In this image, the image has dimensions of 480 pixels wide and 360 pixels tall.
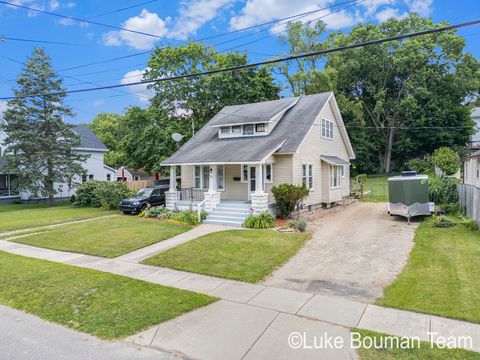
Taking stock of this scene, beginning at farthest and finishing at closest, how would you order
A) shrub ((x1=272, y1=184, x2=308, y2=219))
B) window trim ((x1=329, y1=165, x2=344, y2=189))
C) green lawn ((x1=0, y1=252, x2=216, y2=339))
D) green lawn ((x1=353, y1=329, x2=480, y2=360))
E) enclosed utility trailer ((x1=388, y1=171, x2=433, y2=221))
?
window trim ((x1=329, y1=165, x2=344, y2=189)) < shrub ((x1=272, y1=184, x2=308, y2=219)) < enclosed utility trailer ((x1=388, y1=171, x2=433, y2=221)) < green lawn ((x1=0, y1=252, x2=216, y2=339)) < green lawn ((x1=353, y1=329, x2=480, y2=360))

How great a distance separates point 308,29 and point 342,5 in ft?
120

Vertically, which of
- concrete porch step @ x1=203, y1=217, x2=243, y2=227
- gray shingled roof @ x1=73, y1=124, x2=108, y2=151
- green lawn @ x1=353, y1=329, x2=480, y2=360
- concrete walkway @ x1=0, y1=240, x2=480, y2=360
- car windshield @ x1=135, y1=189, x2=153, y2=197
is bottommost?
concrete walkway @ x1=0, y1=240, x2=480, y2=360

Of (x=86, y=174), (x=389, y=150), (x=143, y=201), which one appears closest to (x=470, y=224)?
(x=143, y=201)

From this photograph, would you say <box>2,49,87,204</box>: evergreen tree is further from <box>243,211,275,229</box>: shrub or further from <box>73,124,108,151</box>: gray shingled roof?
<box>243,211,275,229</box>: shrub

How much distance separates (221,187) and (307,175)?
199 inches

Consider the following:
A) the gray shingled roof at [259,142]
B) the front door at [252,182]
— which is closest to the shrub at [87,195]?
the gray shingled roof at [259,142]

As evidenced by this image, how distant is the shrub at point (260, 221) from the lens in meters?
14.4

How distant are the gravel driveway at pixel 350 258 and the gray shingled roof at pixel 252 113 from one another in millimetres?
6885

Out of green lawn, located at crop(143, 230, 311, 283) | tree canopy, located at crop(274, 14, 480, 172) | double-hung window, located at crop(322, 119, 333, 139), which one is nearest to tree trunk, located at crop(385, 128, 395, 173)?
tree canopy, located at crop(274, 14, 480, 172)

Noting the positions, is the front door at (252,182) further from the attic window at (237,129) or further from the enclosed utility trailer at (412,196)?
the enclosed utility trailer at (412,196)

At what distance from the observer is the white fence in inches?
494

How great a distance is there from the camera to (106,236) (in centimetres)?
1323

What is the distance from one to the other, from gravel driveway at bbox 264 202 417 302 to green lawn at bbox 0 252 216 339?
104 inches

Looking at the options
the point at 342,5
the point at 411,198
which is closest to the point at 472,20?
the point at 342,5
